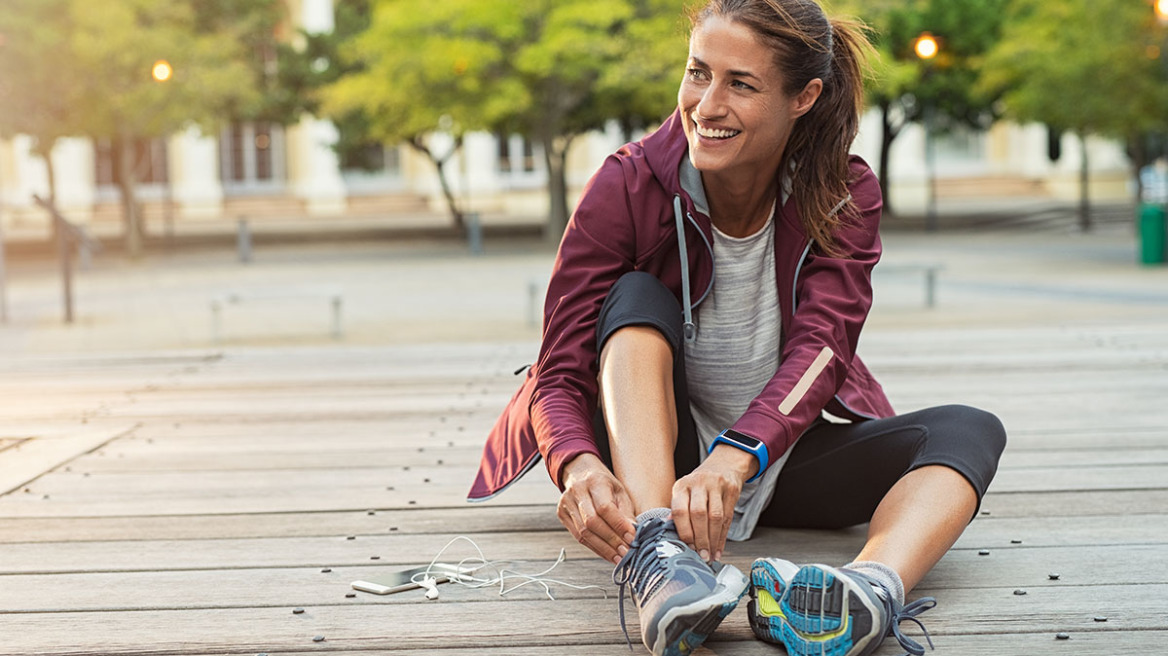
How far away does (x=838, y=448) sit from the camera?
299 cm

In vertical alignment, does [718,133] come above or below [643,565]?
above

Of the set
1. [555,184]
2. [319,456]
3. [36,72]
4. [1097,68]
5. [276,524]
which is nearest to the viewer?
[276,524]

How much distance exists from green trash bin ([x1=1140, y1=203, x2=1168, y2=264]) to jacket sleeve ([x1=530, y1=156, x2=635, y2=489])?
52.6 ft

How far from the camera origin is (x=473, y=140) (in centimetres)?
4247

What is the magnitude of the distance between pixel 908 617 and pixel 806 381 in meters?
0.52

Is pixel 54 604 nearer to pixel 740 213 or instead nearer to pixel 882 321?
pixel 740 213

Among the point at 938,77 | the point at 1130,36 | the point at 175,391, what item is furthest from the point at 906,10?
the point at 175,391

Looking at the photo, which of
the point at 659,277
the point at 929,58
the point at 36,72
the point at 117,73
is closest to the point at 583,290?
the point at 659,277

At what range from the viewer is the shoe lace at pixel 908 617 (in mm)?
2303

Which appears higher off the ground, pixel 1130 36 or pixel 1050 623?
pixel 1130 36

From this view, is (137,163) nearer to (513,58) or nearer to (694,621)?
(513,58)

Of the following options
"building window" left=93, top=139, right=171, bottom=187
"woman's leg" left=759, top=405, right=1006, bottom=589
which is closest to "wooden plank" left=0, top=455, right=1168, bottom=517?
"woman's leg" left=759, top=405, right=1006, bottom=589

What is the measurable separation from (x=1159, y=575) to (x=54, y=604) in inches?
86.3

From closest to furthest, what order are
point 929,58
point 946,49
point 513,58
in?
1. point 513,58
2. point 929,58
3. point 946,49
